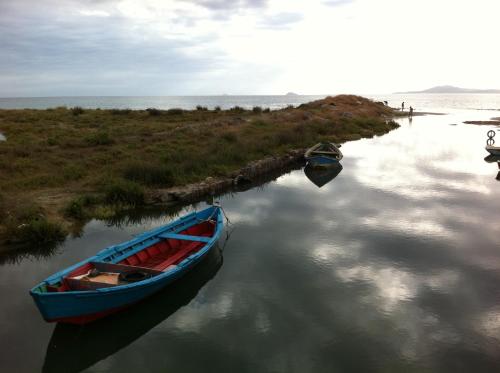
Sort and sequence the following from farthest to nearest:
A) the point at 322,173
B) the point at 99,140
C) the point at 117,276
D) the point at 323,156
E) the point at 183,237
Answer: the point at 99,140 < the point at 323,156 < the point at 322,173 < the point at 183,237 < the point at 117,276

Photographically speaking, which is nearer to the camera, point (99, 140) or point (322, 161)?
point (322, 161)

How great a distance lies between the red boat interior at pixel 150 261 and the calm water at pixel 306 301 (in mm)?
831

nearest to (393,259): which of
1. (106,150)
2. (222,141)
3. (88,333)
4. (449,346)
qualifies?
(449,346)

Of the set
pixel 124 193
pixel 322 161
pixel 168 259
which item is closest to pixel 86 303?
pixel 168 259

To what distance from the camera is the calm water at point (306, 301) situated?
843 cm

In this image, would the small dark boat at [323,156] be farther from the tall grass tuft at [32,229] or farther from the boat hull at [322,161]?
the tall grass tuft at [32,229]

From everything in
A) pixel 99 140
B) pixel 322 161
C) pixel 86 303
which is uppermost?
pixel 99 140

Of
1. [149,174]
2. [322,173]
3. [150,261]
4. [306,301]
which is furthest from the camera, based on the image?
[322,173]

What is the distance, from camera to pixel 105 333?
9211mm

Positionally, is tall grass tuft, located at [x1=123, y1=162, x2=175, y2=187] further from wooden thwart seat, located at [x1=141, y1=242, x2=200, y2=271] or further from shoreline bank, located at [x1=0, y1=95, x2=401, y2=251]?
wooden thwart seat, located at [x1=141, y1=242, x2=200, y2=271]

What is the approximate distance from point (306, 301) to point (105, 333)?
17.4 ft

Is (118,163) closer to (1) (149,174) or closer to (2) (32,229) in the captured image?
(1) (149,174)

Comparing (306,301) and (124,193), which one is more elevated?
(124,193)

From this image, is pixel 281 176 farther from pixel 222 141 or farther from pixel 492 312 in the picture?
pixel 492 312
